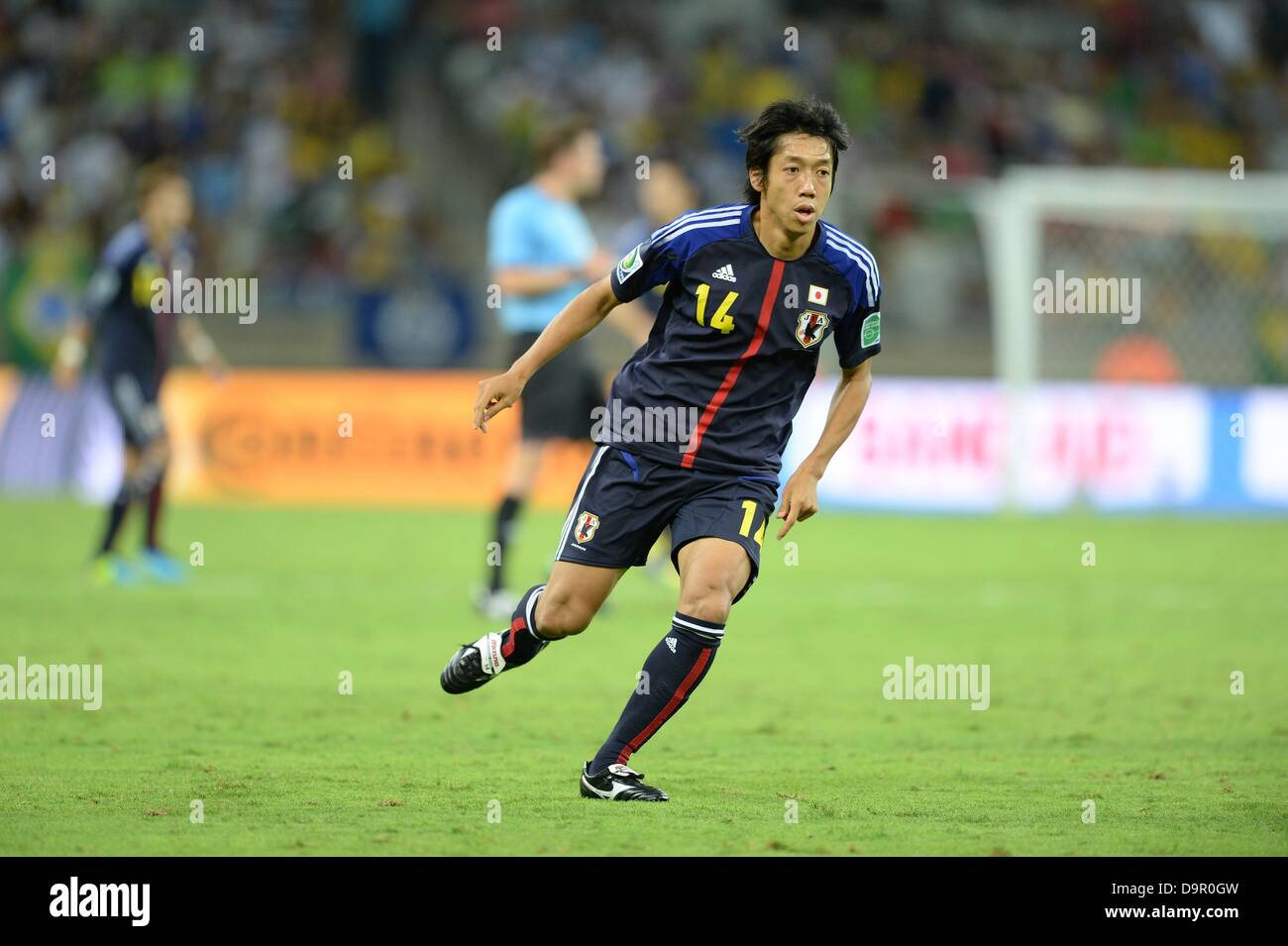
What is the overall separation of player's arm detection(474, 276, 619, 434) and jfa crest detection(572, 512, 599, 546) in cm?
46

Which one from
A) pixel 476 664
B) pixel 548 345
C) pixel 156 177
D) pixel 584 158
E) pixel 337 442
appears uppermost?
pixel 156 177

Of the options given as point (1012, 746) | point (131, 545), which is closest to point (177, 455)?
point (131, 545)

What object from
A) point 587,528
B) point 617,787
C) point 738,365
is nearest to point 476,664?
point 587,528

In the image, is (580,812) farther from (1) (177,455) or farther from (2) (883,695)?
(1) (177,455)

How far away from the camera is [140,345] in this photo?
12039mm

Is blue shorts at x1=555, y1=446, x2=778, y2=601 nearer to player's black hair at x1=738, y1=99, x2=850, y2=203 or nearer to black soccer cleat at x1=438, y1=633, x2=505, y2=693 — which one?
black soccer cleat at x1=438, y1=633, x2=505, y2=693

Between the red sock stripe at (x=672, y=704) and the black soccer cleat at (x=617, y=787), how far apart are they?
0.05 meters

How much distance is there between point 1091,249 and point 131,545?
34.7 ft

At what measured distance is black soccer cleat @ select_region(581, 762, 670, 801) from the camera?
5859 millimetres

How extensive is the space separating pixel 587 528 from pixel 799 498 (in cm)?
74

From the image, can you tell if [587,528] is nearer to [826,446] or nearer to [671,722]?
[826,446]

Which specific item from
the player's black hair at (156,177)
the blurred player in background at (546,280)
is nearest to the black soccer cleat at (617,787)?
the blurred player in background at (546,280)

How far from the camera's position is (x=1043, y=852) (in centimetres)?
516

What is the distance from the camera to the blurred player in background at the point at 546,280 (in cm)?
1069
